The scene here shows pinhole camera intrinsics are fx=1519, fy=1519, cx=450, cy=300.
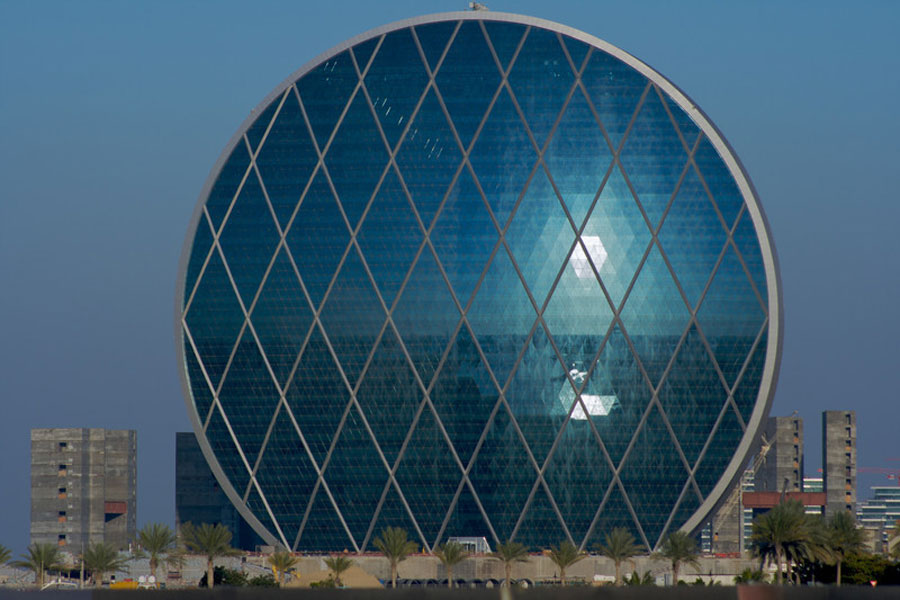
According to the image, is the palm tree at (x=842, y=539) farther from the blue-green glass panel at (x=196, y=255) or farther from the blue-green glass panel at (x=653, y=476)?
the blue-green glass panel at (x=196, y=255)

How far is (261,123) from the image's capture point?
98.4 meters

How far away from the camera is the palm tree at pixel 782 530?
7638 cm

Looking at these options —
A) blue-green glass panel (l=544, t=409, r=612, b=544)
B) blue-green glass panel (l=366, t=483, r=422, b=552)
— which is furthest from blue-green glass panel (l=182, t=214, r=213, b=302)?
blue-green glass panel (l=544, t=409, r=612, b=544)

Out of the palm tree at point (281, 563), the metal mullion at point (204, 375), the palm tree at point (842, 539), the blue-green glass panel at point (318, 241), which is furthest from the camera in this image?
the metal mullion at point (204, 375)

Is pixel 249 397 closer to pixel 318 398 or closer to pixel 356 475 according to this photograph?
pixel 318 398

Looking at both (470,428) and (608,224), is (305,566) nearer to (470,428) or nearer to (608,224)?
(470,428)

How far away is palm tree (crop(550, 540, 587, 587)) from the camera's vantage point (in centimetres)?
8581

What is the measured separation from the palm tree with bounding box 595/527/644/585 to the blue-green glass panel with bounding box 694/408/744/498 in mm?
5734

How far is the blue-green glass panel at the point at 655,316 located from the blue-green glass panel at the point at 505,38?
50.4ft

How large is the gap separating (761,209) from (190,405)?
125ft

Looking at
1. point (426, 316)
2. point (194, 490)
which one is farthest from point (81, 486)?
point (426, 316)

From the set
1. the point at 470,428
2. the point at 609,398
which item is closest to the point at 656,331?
Result: the point at 609,398

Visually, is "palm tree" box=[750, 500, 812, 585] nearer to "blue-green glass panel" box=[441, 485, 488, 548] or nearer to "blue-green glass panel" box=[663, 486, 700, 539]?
"blue-green glass panel" box=[663, 486, 700, 539]

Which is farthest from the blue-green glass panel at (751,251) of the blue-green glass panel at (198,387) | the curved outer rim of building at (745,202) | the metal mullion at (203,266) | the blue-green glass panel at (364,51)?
the blue-green glass panel at (198,387)
